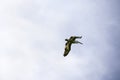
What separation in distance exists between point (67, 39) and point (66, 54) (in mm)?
6419

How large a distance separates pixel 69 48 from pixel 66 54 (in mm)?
2796

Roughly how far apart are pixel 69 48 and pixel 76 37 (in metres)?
4.40

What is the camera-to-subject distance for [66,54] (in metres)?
69.4

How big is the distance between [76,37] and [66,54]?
7.06m

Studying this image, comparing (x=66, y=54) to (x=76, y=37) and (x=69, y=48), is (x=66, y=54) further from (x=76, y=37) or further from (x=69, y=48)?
(x=76, y=37)

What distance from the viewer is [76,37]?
66.9 meters

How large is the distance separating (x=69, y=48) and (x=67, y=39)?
12.7 ft

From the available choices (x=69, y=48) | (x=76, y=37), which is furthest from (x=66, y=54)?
(x=76, y=37)

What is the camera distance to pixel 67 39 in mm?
65500

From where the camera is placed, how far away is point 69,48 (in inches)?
2670
